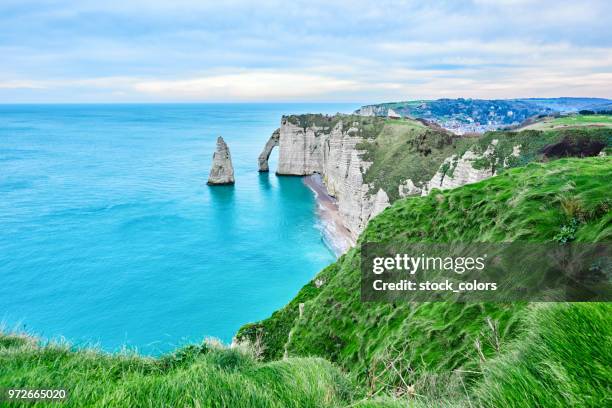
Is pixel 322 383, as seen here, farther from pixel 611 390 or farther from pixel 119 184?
pixel 119 184

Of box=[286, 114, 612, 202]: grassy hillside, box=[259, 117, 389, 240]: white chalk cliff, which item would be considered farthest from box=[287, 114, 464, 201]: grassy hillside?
box=[259, 117, 389, 240]: white chalk cliff

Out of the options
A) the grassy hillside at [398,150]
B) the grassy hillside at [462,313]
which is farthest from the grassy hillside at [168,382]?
the grassy hillside at [398,150]

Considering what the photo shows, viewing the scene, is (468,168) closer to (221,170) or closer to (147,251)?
(147,251)

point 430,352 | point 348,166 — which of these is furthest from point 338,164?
point 430,352

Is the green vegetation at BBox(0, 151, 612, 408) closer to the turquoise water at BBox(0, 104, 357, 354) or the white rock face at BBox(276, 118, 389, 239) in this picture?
the turquoise water at BBox(0, 104, 357, 354)

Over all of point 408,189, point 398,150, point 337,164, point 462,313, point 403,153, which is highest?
point 398,150

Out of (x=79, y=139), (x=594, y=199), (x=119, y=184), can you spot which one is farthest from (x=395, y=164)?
(x=79, y=139)
